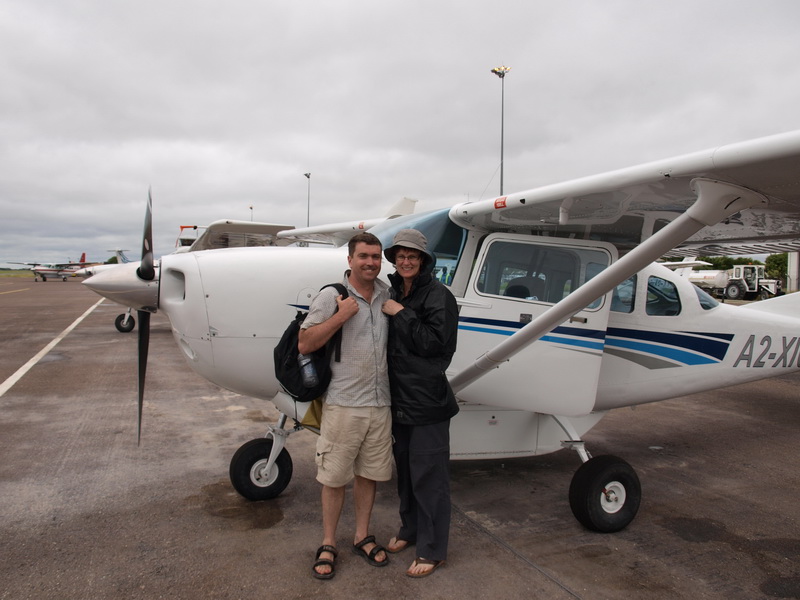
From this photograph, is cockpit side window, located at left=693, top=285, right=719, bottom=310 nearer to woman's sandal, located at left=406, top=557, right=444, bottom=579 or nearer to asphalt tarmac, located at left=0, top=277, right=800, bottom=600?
asphalt tarmac, located at left=0, top=277, right=800, bottom=600

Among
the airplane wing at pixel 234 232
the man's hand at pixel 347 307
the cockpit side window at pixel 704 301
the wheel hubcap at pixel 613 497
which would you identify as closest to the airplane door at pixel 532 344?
the wheel hubcap at pixel 613 497

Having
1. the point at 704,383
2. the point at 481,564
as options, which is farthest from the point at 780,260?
the point at 481,564

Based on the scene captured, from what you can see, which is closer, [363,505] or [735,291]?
[363,505]

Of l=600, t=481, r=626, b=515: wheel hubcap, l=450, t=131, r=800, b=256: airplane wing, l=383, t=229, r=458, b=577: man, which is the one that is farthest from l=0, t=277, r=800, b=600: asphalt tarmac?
l=450, t=131, r=800, b=256: airplane wing

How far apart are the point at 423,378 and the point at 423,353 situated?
0.14 m

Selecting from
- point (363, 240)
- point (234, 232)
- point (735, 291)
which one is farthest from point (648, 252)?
point (735, 291)

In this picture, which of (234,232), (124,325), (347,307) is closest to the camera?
(347,307)

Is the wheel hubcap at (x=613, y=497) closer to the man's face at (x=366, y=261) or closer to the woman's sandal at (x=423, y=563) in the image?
the woman's sandal at (x=423, y=563)

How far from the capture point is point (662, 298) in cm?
412

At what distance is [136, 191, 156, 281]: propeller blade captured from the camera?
10.7ft

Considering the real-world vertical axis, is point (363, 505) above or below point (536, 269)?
below

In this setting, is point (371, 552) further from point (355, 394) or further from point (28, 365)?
point (28, 365)

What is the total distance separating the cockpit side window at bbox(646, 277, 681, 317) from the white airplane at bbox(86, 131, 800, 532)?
0.01 meters

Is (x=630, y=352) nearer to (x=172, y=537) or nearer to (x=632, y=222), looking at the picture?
(x=632, y=222)
